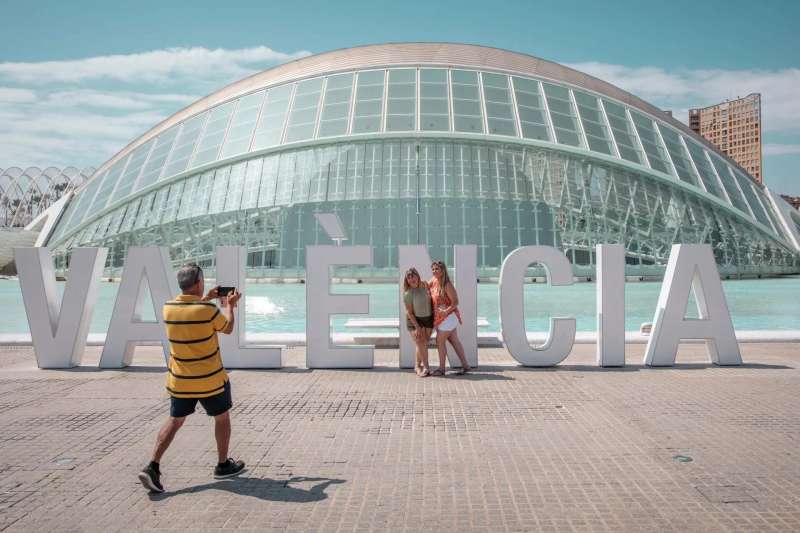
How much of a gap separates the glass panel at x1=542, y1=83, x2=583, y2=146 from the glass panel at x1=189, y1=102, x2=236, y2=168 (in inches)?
651

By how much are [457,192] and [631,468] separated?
25793 mm

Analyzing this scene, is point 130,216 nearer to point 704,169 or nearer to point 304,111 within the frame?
point 304,111

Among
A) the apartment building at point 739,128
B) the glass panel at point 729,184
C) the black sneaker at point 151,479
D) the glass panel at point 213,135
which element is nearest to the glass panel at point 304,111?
the glass panel at point 213,135

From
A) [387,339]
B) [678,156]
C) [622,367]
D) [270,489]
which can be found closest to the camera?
[270,489]

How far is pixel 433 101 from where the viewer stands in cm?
3159

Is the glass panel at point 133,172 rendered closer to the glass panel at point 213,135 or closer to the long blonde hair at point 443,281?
the glass panel at point 213,135

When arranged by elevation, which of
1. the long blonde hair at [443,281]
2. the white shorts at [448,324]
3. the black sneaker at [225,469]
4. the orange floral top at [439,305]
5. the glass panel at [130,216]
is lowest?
the black sneaker at [225,469]

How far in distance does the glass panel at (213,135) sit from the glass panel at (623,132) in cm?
1958

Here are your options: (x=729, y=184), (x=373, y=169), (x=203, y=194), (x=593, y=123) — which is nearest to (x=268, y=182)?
(x=203, y=194)

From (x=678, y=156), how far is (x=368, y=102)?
1587cm

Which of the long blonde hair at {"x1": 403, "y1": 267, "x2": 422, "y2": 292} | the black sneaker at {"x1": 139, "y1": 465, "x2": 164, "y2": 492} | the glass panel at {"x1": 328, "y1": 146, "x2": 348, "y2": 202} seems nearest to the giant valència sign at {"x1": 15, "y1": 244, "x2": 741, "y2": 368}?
the long blonde hair at {"x1": 403, "y1": 267, "x2": 422, "y2": 292}

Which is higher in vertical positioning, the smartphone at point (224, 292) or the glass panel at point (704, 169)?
the glass panel at point (704, 169)

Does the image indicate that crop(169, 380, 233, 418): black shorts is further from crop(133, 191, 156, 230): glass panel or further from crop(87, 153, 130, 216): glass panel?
crop(87, 153, 130, 216): glass panel

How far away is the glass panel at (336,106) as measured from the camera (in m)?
30.4
